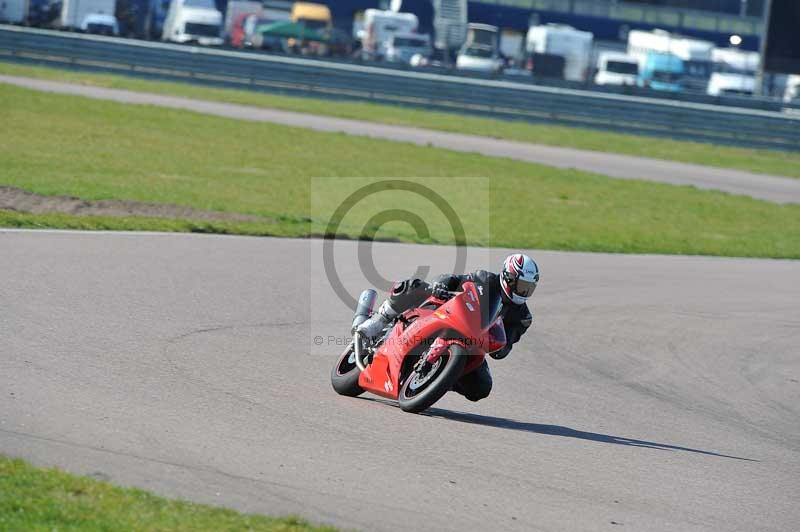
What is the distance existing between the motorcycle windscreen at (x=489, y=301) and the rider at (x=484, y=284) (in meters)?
0.03

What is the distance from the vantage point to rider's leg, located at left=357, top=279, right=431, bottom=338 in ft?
26.3

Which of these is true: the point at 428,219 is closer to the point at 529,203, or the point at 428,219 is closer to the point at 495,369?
the point at 529,203

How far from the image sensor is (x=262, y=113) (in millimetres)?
30172

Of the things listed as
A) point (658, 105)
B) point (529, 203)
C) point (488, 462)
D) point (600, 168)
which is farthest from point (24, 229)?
point (658, 105)

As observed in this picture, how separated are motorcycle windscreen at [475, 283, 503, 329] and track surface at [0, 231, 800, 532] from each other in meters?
0.72

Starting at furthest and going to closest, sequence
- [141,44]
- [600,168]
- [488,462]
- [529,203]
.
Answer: [141,44] < [600,168] < [529,203] < [488,462]

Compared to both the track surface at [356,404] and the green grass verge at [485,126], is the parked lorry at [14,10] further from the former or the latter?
the track surface at [356,404]

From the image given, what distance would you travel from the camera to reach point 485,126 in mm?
32688

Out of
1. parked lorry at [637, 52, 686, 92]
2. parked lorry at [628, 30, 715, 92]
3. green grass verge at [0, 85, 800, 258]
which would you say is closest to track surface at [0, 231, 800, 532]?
green grass verge at [0, 85, 800, 258]

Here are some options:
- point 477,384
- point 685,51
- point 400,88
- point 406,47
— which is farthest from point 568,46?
point 477,384

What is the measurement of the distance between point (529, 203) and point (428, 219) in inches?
97.2

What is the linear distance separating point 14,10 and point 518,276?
4803 centimetres

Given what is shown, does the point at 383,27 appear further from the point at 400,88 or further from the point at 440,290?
the point at 440,290

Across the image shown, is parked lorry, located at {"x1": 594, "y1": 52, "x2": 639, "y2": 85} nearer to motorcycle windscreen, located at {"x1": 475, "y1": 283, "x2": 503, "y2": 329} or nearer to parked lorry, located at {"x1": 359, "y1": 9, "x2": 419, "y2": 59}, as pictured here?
parked lorry, located at {"x1": 359, "y1": 9, "x2": 419, "y2": 59}
